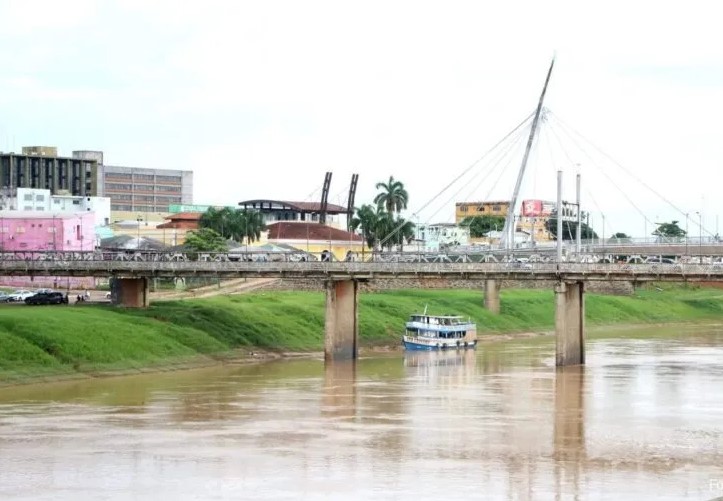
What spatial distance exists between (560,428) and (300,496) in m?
21.6

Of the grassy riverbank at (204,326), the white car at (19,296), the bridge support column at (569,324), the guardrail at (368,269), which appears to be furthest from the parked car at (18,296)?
the bridge support column at (569,324)

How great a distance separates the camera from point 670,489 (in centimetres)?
5184

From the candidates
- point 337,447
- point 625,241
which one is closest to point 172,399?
point 337,447

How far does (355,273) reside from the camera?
10775cm

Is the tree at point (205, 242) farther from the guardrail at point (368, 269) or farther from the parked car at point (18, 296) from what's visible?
the guardrail at point (368, 269)

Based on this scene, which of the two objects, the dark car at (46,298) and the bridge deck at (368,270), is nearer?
the bridge deck at (368,270)

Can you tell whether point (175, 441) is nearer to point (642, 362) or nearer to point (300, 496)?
point (300, 496)

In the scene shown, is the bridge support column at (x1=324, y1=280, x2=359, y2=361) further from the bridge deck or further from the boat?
the boat

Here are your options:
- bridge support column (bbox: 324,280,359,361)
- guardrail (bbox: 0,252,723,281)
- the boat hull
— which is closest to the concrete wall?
the boat hull

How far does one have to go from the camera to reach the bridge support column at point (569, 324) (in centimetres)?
10419

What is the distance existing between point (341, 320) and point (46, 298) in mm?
26299

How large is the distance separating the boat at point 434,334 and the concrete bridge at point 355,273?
1467 cm

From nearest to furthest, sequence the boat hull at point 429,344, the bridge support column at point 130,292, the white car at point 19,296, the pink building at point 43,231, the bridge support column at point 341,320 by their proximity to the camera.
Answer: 1. the bridge support column at point 341,320
2. the bridge support column at point 130,292
3. the white car at point 19,296
4. the boat hull at point 429,344
5. the pink building at point 43,231

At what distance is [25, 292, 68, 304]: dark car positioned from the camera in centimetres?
11806
